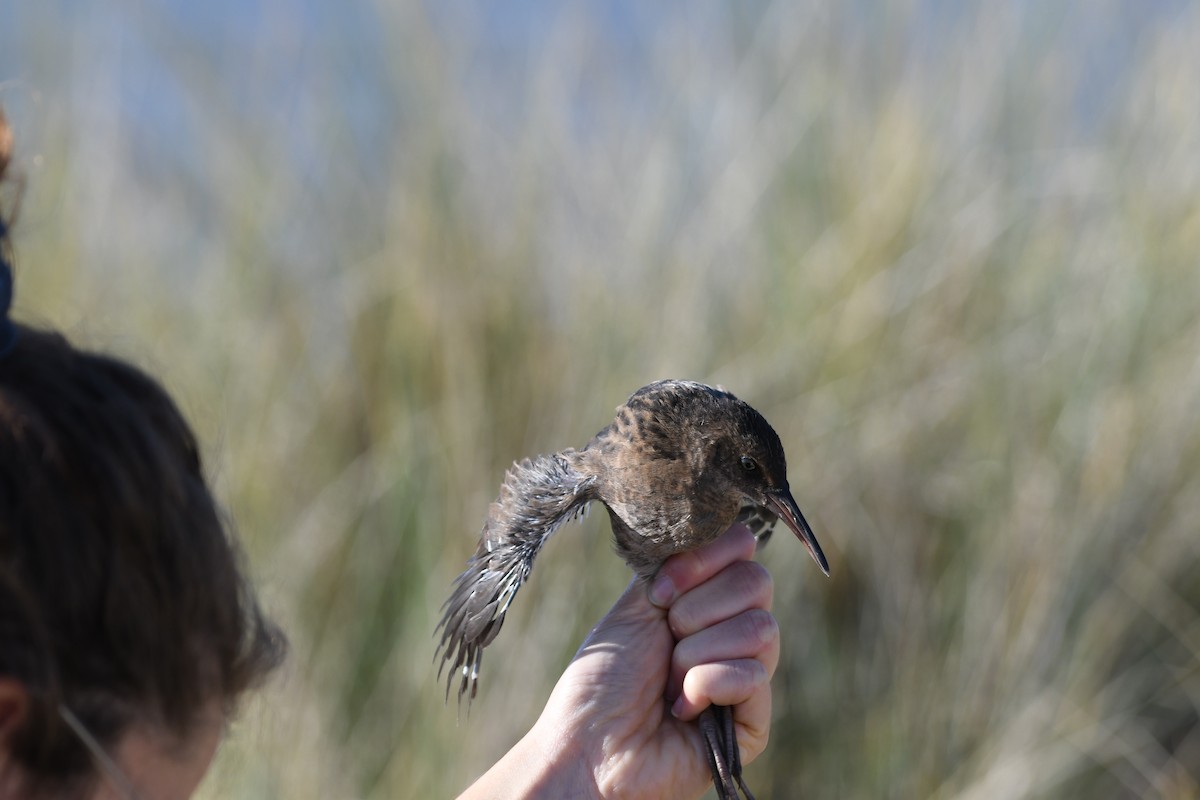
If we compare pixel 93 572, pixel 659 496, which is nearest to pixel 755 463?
pixel 659 496

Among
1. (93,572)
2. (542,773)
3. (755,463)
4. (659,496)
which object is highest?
(93,572)

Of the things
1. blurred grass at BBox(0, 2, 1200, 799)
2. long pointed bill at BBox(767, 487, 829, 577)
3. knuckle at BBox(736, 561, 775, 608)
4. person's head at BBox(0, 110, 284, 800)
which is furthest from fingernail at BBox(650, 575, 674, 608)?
blurred grass at BBox(0, 2, 1200, 799)

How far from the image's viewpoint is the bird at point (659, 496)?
7.86 feet

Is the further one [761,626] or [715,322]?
[715,322]

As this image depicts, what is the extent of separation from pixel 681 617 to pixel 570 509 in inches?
12.7

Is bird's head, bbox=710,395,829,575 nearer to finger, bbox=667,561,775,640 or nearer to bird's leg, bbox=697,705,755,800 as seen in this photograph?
finger, bbox=667,561,775,640

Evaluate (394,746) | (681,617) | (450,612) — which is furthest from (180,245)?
(681,617)

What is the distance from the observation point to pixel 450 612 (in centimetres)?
255

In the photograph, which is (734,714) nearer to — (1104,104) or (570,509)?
(570,509)

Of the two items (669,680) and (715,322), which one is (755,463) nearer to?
(669,680)

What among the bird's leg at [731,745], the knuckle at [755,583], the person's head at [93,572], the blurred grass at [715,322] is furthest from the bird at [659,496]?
the blurred grass at [715,322]

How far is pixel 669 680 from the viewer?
98.7 inches

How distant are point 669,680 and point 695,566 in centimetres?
26

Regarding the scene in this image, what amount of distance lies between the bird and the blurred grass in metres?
1.35
